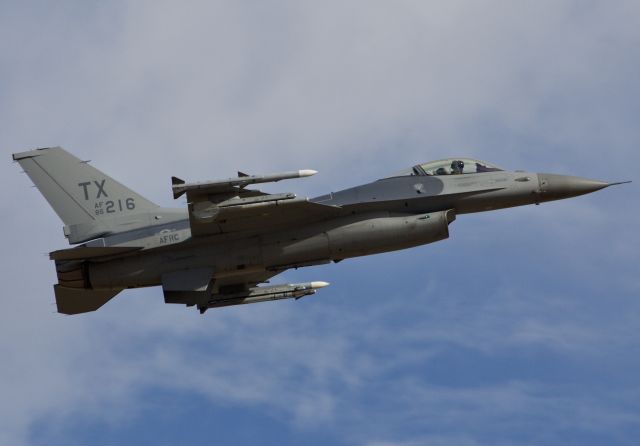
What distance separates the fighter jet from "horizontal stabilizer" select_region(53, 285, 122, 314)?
1.5 inches

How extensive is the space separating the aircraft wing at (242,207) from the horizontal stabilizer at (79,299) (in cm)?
345

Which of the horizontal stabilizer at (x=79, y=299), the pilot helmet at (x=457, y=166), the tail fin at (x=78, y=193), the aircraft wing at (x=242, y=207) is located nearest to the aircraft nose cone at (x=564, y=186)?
the pilot helmet at (x=457, y=166)

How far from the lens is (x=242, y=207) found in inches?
1038

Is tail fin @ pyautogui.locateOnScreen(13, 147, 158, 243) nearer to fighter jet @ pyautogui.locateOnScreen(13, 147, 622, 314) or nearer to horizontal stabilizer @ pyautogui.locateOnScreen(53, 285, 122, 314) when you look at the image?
fighter jet @ pyautogui.locateOnScreen(13, 147, 622, 314)

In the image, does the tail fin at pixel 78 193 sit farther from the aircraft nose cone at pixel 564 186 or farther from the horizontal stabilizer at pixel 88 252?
the aircraft nose cone at pixel 564 186

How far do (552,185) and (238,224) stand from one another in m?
8.06

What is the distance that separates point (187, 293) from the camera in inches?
1081

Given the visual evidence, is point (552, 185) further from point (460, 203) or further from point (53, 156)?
point (53, 156)

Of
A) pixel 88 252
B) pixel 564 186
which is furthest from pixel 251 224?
pixel 564 186

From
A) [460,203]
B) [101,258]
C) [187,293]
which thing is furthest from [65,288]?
[460,203]

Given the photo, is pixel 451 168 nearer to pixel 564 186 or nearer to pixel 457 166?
pixel 457 166

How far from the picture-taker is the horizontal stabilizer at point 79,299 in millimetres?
28562

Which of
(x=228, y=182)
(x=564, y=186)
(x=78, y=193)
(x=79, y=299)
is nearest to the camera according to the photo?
(x=228, y=182)

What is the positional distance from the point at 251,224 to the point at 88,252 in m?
4.02
